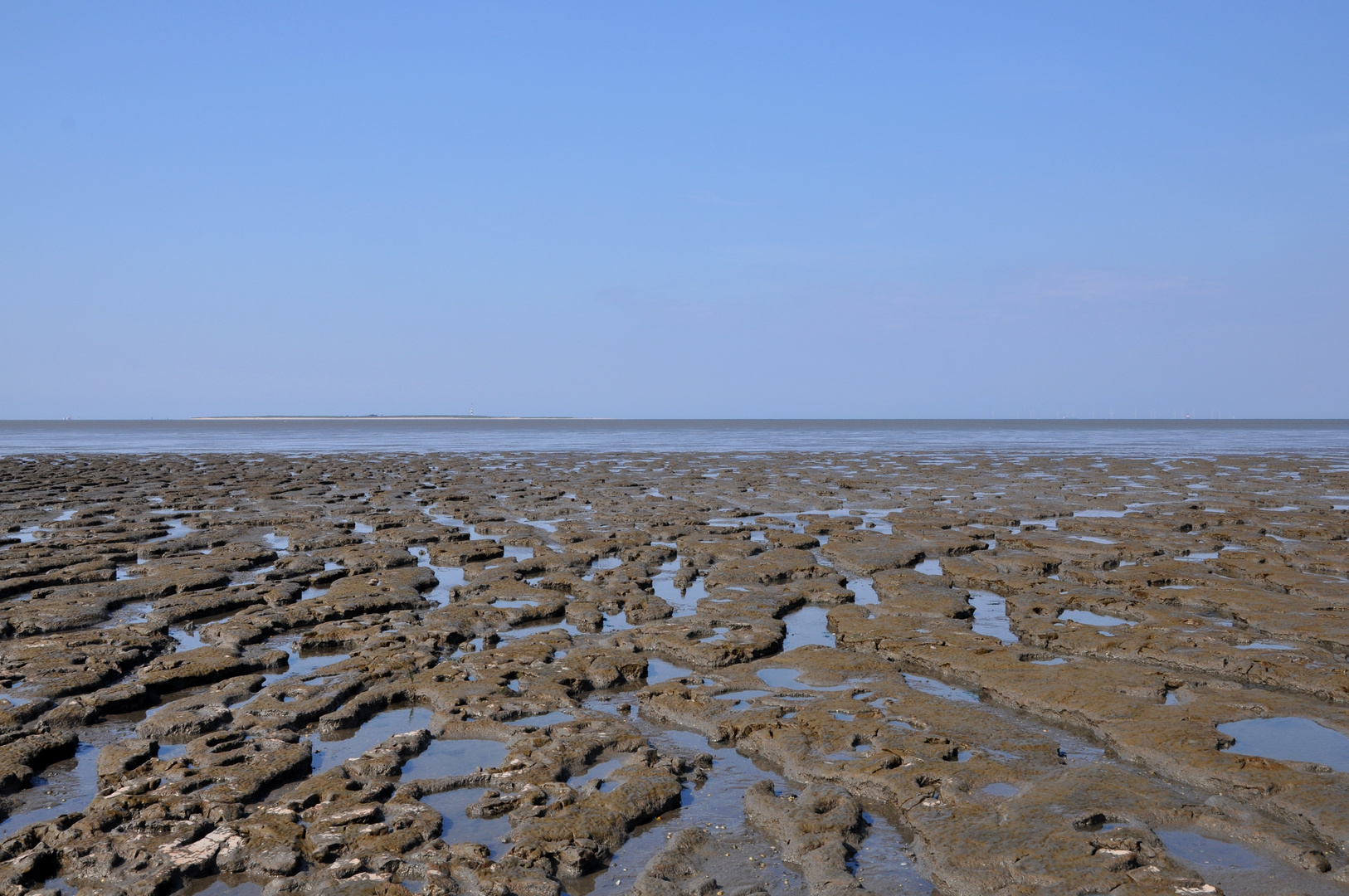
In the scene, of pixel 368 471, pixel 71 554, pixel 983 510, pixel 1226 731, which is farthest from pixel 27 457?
pixel 1226 731

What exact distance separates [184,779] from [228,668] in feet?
7.84

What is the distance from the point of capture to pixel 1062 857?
4.05 metres

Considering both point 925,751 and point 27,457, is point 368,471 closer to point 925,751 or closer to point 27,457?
point 27,457

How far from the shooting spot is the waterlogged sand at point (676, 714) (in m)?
4.09

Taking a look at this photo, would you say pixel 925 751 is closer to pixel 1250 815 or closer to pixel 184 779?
pixel 1250 815

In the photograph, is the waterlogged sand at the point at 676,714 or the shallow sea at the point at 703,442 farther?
the shallow sea at the point at 703,442

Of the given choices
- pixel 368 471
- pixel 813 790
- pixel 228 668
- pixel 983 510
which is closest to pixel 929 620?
pixel 813 790

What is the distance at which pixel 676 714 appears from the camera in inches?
240

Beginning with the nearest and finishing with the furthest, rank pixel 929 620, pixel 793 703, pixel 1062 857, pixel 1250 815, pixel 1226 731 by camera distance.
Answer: pixel 1062 857 → pixel 1250 815 → pixel 1226 731 → pixel 793 703 → pixel 929 620

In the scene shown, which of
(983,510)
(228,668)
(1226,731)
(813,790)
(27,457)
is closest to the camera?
(813,790)

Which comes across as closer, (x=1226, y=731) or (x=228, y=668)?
(x=1226, y=731)

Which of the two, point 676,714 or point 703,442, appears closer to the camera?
point 676,714

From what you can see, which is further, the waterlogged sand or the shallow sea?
the shallow sea

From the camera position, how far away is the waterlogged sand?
13.4 ft
